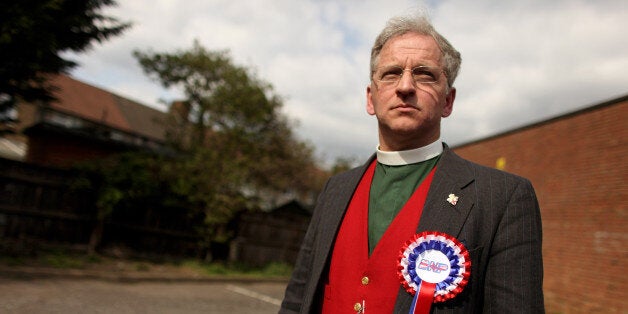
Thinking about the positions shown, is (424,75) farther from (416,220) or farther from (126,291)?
(126,291)

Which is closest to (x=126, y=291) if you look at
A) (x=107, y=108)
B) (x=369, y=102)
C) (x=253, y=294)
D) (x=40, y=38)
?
(x=253, y=294)

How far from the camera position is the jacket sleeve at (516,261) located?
1239 millimetres

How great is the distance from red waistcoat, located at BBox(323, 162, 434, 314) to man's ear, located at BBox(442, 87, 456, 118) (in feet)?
0.92

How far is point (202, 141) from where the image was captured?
543 inches

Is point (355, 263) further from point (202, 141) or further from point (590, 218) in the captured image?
point (202, 141)

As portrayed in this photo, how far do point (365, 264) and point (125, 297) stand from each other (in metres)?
7.16

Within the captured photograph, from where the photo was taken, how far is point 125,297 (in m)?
7.43

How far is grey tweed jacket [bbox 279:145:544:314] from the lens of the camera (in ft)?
4.14

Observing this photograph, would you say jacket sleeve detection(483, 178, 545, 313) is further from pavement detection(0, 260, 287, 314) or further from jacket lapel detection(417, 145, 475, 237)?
pavement detection(0, 260, 287, 314)

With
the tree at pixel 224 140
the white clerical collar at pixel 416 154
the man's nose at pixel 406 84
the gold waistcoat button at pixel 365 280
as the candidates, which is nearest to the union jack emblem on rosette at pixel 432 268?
the gold waistcoat button at pixel 365 280

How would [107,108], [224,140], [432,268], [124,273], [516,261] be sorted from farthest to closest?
[107,108]
[224,140]
[124,273]
[432,268]
[516,261]

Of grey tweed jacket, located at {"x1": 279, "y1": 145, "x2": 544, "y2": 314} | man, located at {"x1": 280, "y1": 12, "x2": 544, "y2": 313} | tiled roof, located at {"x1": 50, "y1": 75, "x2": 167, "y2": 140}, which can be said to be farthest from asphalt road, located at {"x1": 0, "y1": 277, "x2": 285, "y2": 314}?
tiled roof, located at {"x1": 50, "y1": 75, "x2": 167, "y2": 140}

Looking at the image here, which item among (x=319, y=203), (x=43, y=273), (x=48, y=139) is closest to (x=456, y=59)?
(x=319, y=203)

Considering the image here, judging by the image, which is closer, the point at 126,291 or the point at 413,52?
the point at 413,52
